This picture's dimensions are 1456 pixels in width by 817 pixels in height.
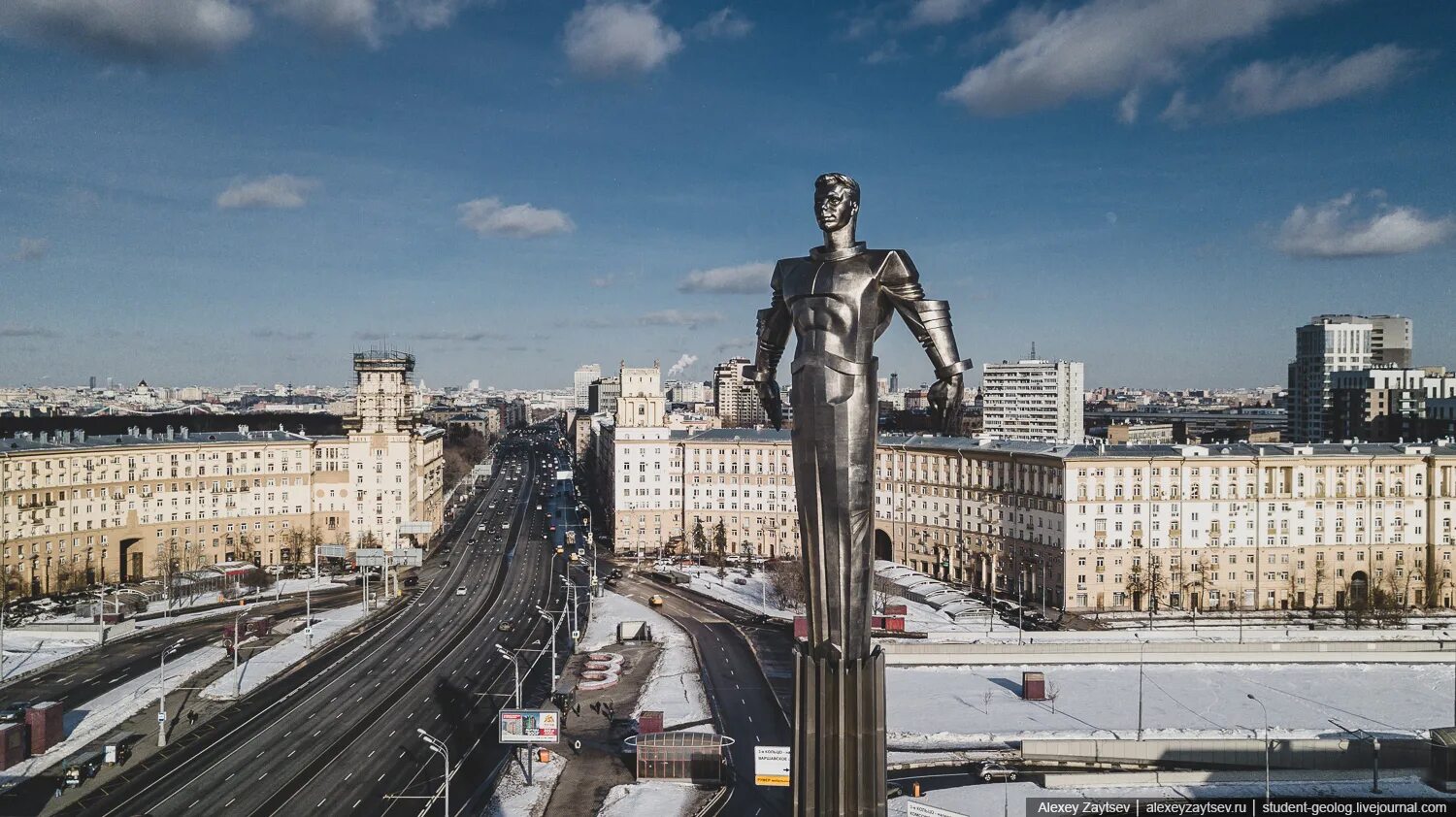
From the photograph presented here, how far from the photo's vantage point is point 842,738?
13602mm

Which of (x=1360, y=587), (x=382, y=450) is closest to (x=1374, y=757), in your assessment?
(x=1360, y=587)

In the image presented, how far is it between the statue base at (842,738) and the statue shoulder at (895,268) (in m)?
5.04

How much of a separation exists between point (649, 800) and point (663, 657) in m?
23.2

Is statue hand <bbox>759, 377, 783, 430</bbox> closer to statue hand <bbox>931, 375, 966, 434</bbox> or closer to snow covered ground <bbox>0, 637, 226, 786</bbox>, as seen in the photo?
statue hand <bbox>931, 375, 966, 434</bbox>

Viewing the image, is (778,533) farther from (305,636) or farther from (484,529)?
(305,636)

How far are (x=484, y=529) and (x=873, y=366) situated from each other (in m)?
114

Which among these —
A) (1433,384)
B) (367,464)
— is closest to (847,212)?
(367,464)

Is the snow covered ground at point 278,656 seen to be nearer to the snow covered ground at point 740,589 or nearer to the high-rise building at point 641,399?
the snow covered ground at point 740,589

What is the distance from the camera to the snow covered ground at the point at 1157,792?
128 ft

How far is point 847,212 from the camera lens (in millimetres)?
13914

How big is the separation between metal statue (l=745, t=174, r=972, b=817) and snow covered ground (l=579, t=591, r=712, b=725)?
35.9 metres

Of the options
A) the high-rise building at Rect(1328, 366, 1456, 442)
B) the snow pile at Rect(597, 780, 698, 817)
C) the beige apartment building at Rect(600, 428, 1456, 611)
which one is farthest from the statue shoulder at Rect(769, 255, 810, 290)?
the high-rise building at Rect(1328, 366, 1456, 442)

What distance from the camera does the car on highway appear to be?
4171 cm

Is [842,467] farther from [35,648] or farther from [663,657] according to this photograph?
[35,648]
